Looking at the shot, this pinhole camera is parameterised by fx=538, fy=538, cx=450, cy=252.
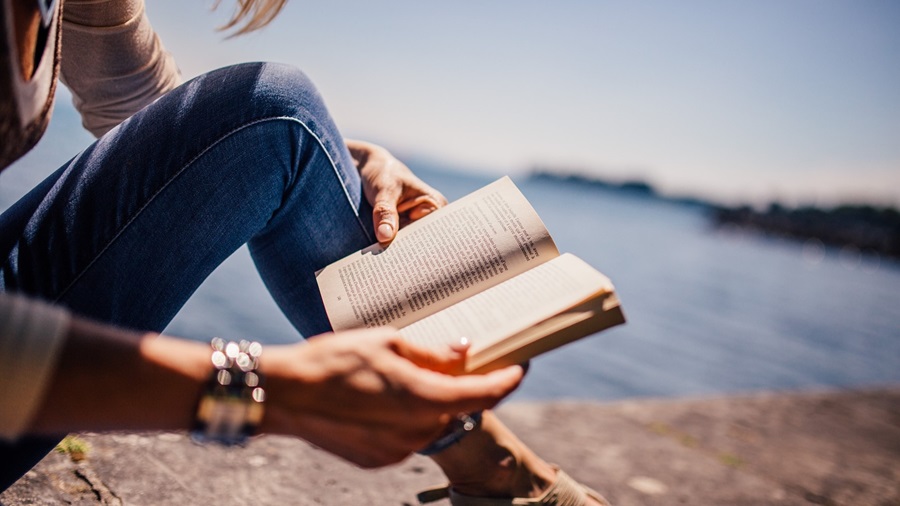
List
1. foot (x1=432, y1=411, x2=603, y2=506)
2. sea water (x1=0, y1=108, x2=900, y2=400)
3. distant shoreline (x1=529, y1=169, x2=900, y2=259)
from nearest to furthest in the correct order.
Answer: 1. foot (x1=432, y1=411, x2=603, y2=506)
2. sea water (x1=0, y1=108, x2=900, y2=400)
3. distant shoreline (x1=529, y1=169, x2=900, y2=259)

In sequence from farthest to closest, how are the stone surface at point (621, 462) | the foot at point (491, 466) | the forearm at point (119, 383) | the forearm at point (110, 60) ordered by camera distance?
the stone surface at point (621, 462), the forearm at point (110, 60), the foot at point (491, 466), the forearm at point (119, 383)

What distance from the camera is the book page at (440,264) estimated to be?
3.08 ft

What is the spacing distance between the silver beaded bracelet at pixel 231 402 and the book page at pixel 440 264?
33cm

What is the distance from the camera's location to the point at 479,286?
949mm

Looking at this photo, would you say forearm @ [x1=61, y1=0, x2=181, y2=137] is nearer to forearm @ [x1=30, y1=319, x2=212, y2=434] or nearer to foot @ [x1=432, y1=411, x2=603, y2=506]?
forearm @ [x1=30, y1=319, x2=212, y2=434]

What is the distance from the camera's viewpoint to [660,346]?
682 centimetres

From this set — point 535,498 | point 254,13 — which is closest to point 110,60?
point 254,13

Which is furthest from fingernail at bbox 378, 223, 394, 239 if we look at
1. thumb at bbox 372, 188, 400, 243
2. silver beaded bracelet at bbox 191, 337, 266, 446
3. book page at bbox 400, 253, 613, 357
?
silver beaded bracelet at bbox 191, 337, 266, 446

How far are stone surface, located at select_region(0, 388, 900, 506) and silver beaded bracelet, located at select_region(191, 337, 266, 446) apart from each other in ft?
2.66

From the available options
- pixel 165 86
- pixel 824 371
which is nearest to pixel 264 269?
pixel 165 86

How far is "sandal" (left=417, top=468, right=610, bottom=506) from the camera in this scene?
1078mm

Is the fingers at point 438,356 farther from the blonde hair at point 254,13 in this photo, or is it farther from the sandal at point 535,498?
the blonde hair at point 254,13

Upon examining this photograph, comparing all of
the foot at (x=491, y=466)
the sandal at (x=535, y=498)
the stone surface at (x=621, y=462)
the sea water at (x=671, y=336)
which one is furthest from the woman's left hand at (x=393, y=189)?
the stone surface at (x=621, y=462)

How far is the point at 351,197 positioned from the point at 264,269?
264 millimetres
